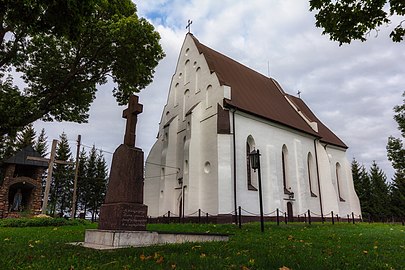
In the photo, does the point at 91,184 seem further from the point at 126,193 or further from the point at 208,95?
the point at 126,193

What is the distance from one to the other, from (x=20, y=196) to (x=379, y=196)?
49.5m

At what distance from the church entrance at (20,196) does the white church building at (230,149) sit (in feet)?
34.0

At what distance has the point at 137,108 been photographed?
902 cm

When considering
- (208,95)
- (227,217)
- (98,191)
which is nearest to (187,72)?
(208,95)

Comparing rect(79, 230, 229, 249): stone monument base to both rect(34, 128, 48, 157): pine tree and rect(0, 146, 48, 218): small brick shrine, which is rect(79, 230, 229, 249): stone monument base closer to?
rect(0, 146, 48, 218): small brick shrine

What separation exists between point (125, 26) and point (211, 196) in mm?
10963

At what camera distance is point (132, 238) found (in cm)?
688

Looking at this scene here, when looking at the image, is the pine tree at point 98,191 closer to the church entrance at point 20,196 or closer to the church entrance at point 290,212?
the church entrance at point 20,196

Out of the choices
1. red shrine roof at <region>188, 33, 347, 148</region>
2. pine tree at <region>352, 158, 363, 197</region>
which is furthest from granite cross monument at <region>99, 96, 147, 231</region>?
pine tree at <region>352, 158, 363, 197</region>

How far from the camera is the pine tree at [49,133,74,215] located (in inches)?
Answer: 1719

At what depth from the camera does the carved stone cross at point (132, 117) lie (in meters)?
8.49

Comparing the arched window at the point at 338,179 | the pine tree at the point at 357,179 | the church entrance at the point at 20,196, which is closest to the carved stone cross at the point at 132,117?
the church entrance at the point at 20,196

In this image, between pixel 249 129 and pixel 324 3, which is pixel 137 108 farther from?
pixel 249 129

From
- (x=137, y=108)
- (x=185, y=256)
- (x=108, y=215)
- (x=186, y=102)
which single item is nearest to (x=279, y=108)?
(x=186, y=102)
